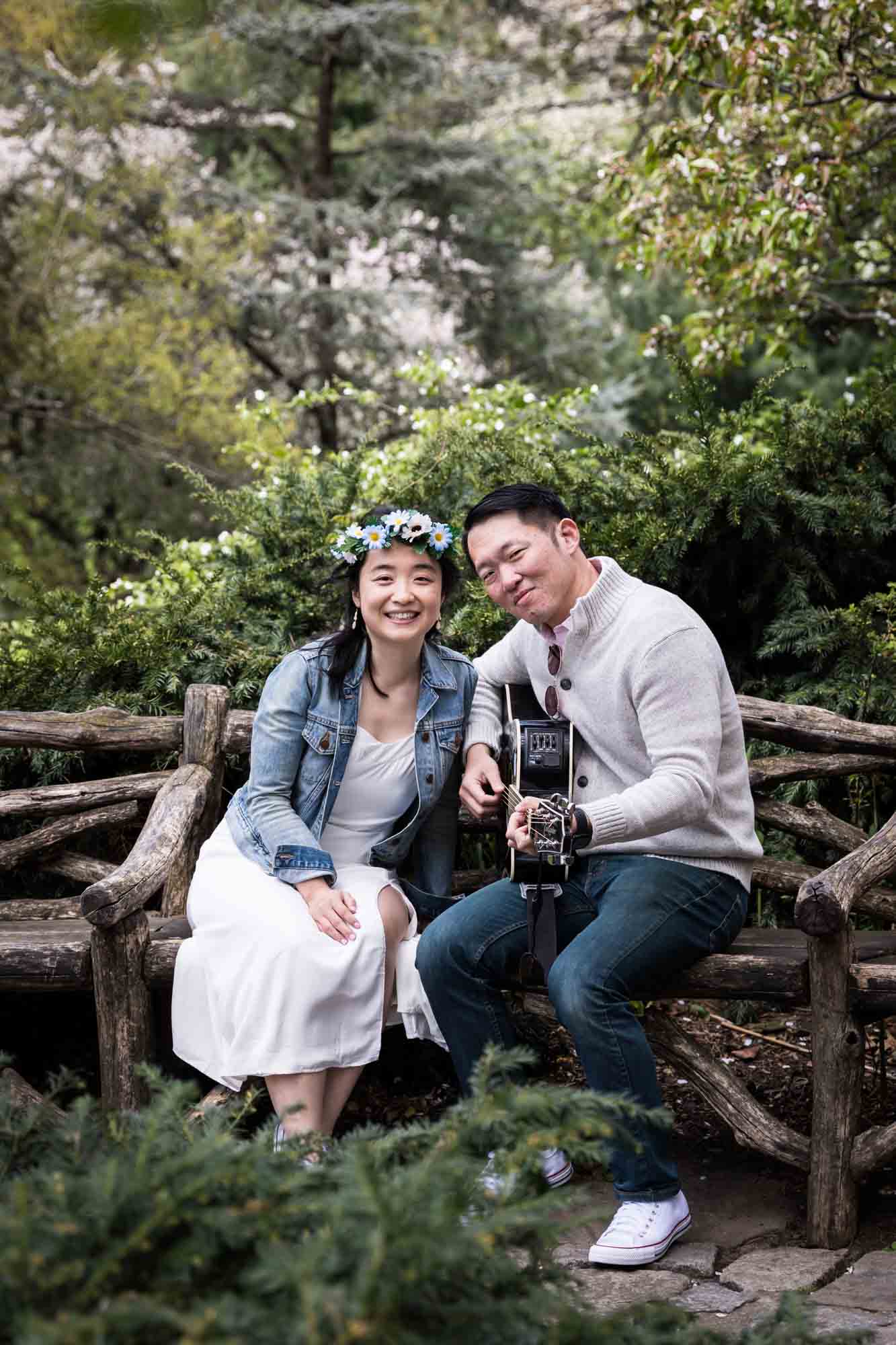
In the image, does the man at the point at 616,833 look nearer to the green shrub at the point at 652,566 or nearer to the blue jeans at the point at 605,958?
the blue jeans at the point at 605,958

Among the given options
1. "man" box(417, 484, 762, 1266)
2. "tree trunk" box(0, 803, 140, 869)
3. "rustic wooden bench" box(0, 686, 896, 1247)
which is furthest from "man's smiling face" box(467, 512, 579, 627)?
"tree trunk" box(0, 803, 140, 869)

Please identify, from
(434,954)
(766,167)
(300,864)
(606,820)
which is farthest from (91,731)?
(766,167)

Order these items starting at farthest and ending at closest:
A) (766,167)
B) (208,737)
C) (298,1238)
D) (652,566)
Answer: (766,167) < (652,566) < (208,737) < (298,1238)

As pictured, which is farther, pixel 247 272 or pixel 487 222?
pixel 487 222

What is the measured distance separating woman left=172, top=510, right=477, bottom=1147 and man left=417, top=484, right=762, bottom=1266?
150 millimetres

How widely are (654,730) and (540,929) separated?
0.55m

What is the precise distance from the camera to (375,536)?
3467 mm

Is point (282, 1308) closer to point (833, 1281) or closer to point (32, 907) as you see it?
point (833, 1281)

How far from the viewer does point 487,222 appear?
49.3 ft

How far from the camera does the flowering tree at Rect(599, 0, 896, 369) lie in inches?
237

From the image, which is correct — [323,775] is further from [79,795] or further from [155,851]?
[79,795]

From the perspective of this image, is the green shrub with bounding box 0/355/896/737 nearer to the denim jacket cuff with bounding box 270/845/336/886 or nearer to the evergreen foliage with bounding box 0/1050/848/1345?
the denim jacket cuff with bounding box 270/845/336/886

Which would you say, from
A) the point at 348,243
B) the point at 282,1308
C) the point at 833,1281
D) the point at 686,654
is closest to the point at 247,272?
the point at 348,243

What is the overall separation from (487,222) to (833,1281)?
537 inches
